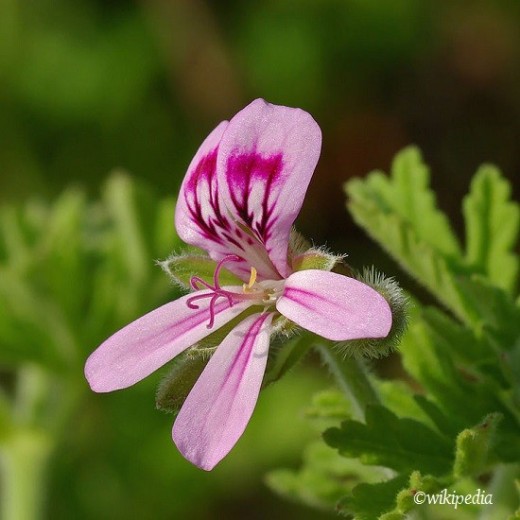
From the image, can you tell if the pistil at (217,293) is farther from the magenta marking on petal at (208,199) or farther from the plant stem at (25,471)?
the plant stem at (25,471)

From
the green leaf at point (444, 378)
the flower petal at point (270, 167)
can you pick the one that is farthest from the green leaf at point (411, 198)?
the flower petal at point (270, 167)

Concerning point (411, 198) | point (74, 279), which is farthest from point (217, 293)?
point (74, 279)

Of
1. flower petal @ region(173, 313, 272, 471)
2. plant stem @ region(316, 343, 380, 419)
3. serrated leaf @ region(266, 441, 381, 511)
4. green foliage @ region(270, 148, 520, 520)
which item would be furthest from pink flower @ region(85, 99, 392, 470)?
serrated leaf @ region(266, 441, 381, 511)

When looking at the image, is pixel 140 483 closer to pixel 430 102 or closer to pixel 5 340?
pixel 5 340

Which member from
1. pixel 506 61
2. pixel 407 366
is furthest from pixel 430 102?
pixel 407 366

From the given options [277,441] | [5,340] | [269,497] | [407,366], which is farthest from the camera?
[269,497]

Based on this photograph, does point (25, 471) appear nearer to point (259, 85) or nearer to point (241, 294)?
point (241, 294)

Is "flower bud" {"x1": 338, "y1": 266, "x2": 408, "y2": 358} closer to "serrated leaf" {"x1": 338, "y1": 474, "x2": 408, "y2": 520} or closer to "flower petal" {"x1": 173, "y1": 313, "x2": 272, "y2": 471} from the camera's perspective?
"flower petal" {"x1": 173, "y1": 313, "x2": 272, "y2": 471}
